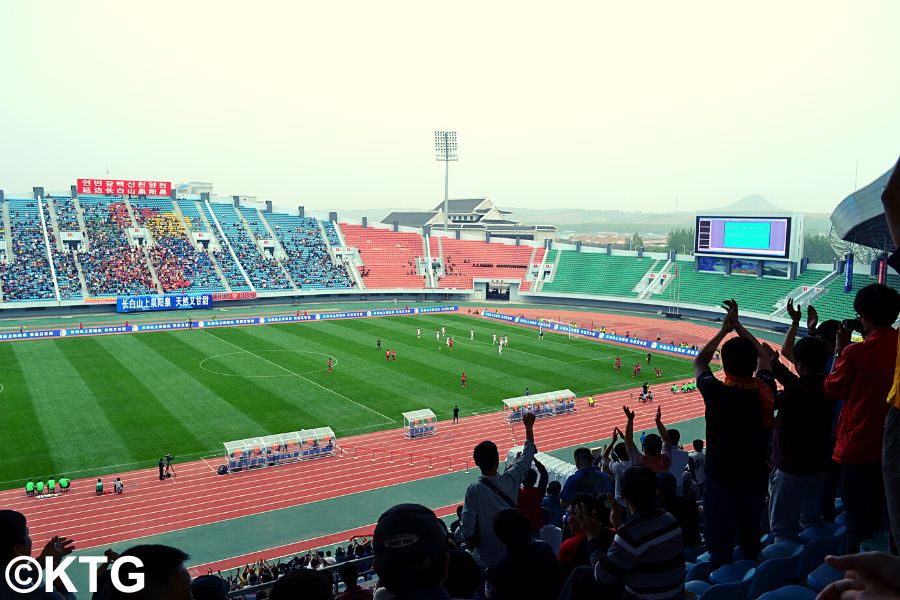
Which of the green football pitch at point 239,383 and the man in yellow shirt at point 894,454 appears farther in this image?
the green football pitch at point 239,383

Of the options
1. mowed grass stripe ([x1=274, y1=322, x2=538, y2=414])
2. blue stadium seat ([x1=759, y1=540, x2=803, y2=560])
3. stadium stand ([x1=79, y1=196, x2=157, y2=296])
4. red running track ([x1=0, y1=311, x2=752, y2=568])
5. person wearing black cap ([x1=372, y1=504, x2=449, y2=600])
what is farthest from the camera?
stadium stand ([x1=79, y1=196, x2=157, y2=296])

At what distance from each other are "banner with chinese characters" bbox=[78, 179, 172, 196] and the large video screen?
61228mm

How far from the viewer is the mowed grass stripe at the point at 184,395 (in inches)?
1211

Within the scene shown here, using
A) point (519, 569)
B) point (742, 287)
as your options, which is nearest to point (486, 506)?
point (519, 569)

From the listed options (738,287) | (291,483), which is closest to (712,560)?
(291,483)

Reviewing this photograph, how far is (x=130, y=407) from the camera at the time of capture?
3328 cm

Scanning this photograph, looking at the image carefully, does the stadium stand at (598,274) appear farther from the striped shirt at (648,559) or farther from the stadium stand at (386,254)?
the striped shirt at (648,559)

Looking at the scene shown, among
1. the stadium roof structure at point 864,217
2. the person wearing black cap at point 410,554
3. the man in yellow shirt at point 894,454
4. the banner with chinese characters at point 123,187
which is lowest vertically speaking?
the person wearing black cap at point 410,554

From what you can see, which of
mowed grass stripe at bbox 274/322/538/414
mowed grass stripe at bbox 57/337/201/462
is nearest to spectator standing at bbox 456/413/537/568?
mowed grass stripe at bbox 57/337/201/462

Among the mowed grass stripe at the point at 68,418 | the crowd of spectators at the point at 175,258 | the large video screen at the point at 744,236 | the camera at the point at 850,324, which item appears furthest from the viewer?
the crowd of spectators at the point at 175,258

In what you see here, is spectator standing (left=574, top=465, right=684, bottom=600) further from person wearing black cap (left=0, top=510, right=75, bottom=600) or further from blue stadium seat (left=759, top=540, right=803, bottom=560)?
person wearing black cap (left=0, top=510, right=75, bottom=600)

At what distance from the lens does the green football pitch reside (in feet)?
94.5

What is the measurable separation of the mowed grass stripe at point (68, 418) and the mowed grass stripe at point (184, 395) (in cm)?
268

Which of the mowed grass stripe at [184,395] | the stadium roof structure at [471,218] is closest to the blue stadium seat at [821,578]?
the mowed grass stripe at [184,395]
